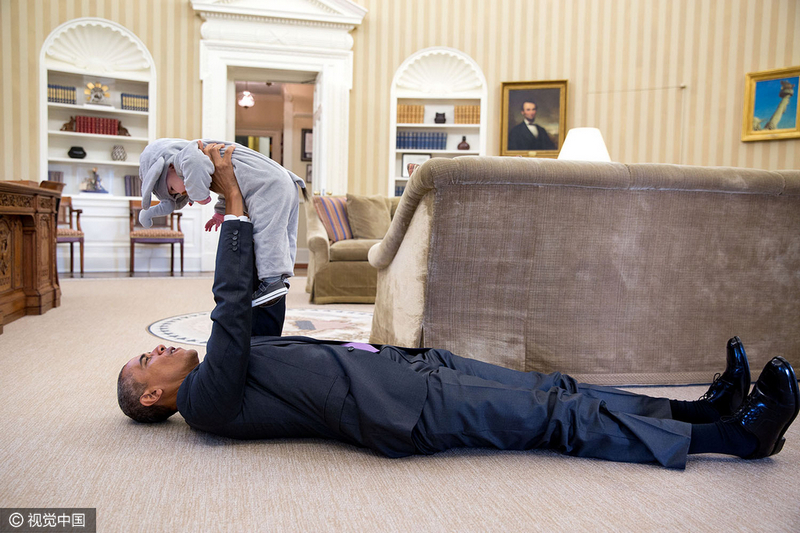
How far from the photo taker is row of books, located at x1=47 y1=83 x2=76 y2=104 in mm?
6547

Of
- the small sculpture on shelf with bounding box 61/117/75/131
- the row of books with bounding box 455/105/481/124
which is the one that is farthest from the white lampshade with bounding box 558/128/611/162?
the small sculpture on shelf with bounding box 61/117/75/131

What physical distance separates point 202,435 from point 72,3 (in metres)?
6.63

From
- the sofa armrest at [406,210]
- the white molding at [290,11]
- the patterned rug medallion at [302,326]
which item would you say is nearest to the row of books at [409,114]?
the white molding at [290,11]

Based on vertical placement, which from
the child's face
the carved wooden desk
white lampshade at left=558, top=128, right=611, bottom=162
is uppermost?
white lampshade at left=558, top=128, right=611, bottom=162

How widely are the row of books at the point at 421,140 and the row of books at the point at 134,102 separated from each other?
117 inches

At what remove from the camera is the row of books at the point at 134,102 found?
265 inches

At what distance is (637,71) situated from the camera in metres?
7.25

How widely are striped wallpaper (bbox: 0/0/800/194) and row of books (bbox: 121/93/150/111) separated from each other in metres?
0.18

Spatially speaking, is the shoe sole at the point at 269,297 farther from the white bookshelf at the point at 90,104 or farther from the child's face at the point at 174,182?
the white bookshelf at the point at 90,104

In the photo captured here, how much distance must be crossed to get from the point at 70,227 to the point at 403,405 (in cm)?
601

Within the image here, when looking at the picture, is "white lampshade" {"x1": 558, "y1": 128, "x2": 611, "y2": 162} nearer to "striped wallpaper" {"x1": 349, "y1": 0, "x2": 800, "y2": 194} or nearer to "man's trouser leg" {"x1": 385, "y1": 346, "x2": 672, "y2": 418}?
"man's trouser leg" {"x1": 385, "y1": 346, "x2": 672, "y2": 418}

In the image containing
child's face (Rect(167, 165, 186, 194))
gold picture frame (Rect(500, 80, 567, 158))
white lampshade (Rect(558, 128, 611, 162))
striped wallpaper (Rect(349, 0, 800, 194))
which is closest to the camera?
child's face (Rect(167, 165, 186, 194))

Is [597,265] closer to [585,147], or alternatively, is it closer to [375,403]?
[375,403]

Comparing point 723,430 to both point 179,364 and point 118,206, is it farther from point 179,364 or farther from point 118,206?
point 118,206
